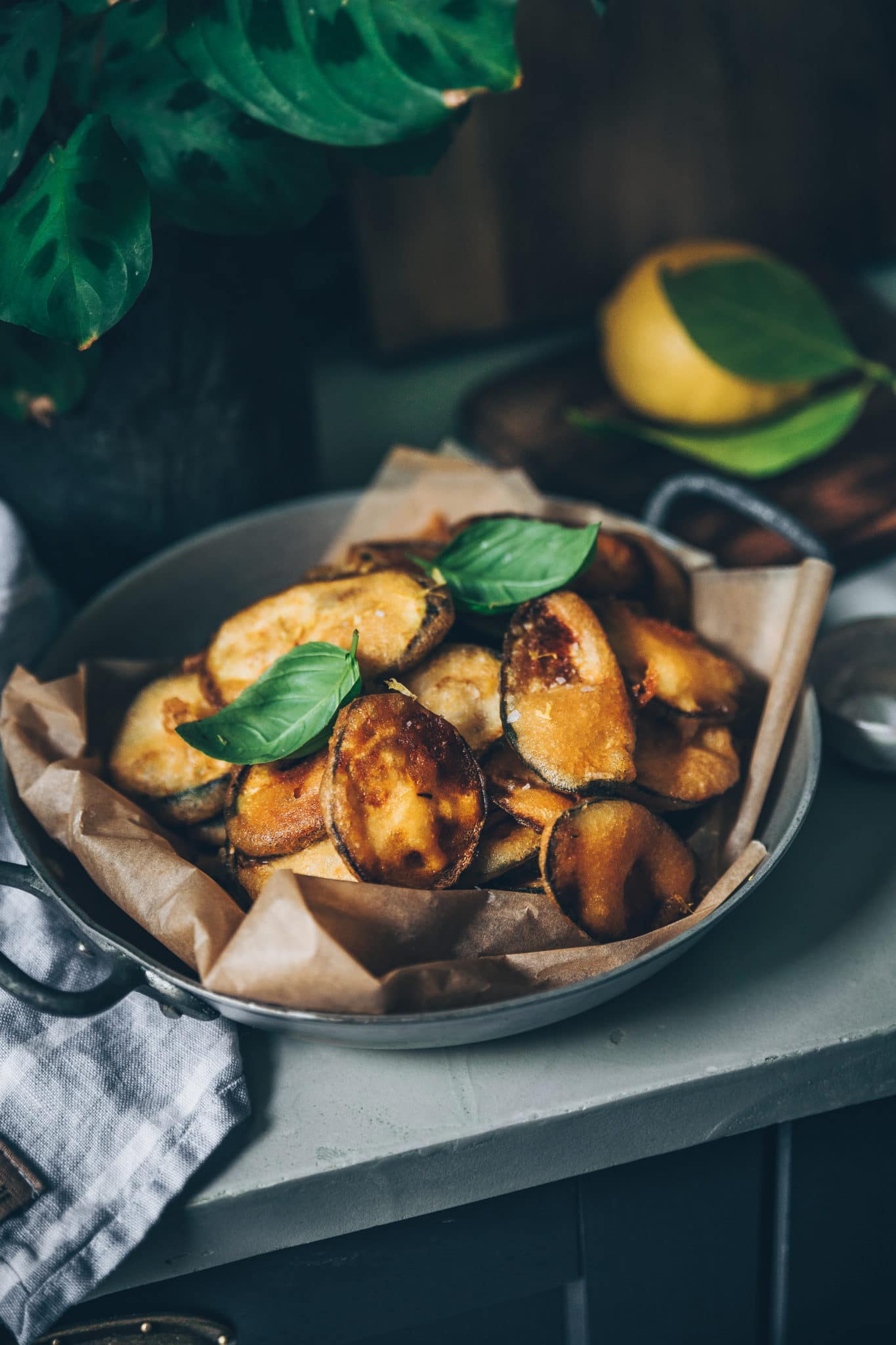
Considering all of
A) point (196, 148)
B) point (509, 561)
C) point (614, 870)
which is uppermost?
point (196, 148)

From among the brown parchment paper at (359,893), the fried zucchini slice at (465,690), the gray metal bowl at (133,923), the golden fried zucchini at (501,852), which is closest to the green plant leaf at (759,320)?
the brown parchment paper at (359,893)

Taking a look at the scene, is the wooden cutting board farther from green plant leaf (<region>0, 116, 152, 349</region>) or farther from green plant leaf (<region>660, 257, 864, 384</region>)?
green plant leaf (<region>0, 116, 152, 349</region>)

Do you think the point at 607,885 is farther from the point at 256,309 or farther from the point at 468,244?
the point at 468,244

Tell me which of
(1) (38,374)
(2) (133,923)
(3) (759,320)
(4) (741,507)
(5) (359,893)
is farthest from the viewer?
(3) (759,320)

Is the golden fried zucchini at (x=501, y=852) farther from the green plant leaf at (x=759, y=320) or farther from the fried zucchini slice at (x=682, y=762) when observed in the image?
the green plant leaf at (x=759, y=320)

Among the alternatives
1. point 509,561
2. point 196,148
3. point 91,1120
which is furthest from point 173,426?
point 91,1120

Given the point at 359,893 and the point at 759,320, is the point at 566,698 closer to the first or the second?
the point at 359,893

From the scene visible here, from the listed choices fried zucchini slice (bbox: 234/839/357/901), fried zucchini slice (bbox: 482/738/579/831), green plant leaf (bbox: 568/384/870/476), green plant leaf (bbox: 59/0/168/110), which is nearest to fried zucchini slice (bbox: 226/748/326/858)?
fried zucchini slice (bbox: 234/839/357/901)

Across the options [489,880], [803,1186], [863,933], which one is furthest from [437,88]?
[803,1186]
